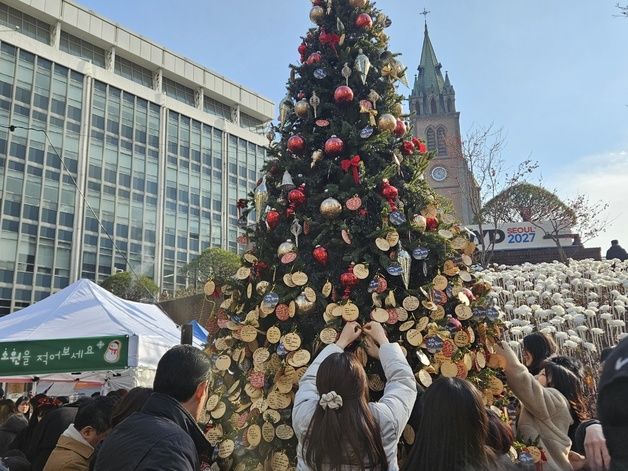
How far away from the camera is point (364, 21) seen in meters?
3.68

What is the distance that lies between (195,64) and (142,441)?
55894 mm

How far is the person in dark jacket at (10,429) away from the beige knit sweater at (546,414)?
13.6 ft

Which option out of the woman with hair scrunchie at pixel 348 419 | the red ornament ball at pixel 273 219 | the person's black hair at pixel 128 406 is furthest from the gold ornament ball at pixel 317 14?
the person's black hair at pixel 128 406

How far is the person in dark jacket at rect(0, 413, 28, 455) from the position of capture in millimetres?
4195

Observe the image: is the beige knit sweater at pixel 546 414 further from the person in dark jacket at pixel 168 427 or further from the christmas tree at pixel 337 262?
the person in dark jacket at pixel 168 427


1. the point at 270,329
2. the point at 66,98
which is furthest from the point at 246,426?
the point at 66,98

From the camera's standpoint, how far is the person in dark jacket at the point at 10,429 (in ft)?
13.8

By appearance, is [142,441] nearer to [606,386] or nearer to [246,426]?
[246,426]

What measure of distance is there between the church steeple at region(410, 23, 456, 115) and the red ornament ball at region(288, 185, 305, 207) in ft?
178

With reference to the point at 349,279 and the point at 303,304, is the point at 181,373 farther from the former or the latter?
the point at 349,279

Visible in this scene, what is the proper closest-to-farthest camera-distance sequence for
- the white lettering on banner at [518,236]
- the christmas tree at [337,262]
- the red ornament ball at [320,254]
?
1. the christmas tree at [337,262]
2. the red ornament ball at [320,254]
3. the white lettering on banner at [518,236]

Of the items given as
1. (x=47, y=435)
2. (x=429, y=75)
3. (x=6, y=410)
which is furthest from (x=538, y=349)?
(x=429, y=75)

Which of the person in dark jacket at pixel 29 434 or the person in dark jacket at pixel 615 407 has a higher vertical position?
the person in dark jacket at pixel 615 407

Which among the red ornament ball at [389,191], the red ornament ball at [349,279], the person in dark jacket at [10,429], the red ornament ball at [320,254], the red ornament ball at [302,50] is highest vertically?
the red ornament ball at [302,50]
